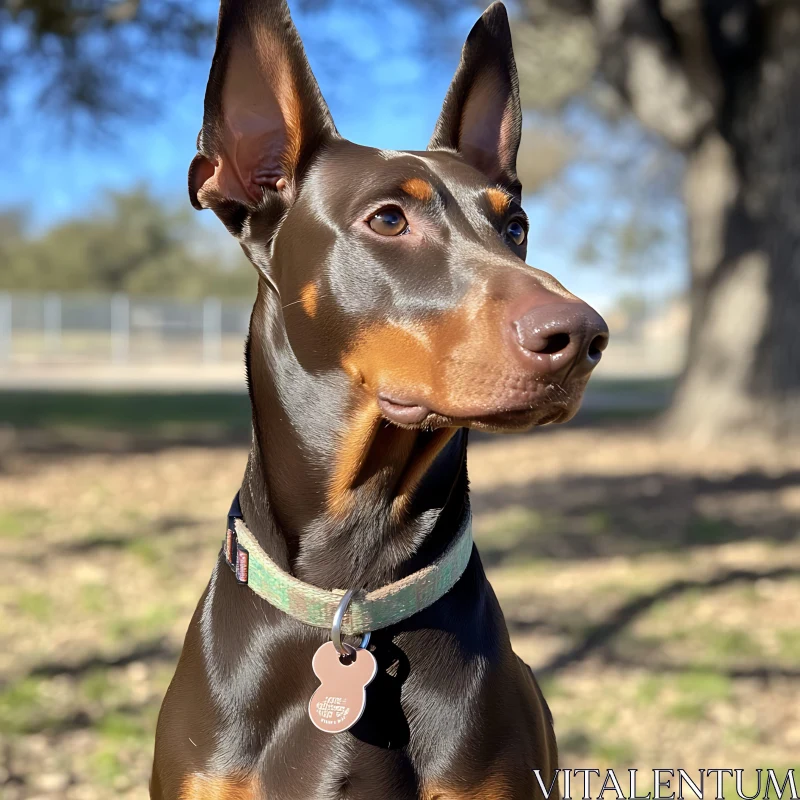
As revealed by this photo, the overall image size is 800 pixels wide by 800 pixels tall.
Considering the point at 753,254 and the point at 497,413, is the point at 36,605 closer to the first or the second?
the point at 497,413

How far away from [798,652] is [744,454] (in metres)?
5.71

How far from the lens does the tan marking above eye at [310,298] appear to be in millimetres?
2240

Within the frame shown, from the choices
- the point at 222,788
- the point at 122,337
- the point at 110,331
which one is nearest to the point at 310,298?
the point at 222,788

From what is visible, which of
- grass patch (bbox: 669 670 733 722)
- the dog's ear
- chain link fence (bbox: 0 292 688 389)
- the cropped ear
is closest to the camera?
the dog's ear

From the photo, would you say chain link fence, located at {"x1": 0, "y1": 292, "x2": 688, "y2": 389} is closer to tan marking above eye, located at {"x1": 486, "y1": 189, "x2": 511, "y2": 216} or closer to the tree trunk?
the tree trunk

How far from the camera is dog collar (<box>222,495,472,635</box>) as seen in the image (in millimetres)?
2148

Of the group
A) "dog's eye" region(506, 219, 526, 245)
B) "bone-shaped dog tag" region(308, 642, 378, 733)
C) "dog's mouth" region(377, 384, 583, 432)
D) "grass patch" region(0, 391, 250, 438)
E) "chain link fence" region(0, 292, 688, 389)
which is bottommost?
"chain link fence" region(0, 292, 688, 389)

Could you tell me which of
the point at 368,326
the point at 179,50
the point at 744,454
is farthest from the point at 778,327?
the point at 368,326

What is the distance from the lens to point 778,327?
11055 millimetres

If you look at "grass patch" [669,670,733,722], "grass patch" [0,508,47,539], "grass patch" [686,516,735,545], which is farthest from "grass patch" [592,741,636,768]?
"grass patch" [0,508,47,539]

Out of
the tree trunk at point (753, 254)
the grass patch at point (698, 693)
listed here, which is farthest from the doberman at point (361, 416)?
the tree trunk at point (753, 254)

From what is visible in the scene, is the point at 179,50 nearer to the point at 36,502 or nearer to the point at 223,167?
the point at 36,502

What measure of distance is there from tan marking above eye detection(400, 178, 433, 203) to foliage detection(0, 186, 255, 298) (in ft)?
148

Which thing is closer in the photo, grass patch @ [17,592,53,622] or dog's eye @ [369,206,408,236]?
dog's eye @ [369,206,408,236]
